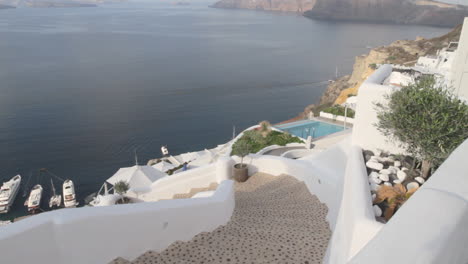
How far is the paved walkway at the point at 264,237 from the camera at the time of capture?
5.10 metres

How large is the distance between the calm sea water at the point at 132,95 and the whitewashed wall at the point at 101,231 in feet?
79.4

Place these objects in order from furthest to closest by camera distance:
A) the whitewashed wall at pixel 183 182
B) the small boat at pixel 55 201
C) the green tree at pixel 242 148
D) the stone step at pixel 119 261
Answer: the small boat at pixel 55 201
the whitewashed wall at pixel 183 182
the green tree at pixel 242 148
the stone step at pixel 119 261

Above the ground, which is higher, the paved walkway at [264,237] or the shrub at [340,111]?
the paved walkway at [264,237]

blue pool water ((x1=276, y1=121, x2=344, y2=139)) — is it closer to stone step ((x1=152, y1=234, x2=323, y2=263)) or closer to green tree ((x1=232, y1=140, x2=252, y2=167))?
green tree ((x1=232, y1=140, x2=252, y2=167))

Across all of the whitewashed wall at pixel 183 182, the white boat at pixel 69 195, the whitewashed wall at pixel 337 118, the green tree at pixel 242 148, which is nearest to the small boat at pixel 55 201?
the white boat at pixel 69 195

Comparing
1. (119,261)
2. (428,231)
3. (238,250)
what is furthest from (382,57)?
(428,231)

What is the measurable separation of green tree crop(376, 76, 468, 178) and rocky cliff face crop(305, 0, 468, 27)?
165m

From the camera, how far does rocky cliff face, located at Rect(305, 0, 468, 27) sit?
15109 centimetres

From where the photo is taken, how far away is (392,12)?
167625 millimetres

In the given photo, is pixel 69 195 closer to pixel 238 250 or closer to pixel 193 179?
pixel 193 179

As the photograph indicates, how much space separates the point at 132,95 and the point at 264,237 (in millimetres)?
44414

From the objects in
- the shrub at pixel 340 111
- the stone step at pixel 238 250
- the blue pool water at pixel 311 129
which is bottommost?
the blue pool water at pixel 311 129

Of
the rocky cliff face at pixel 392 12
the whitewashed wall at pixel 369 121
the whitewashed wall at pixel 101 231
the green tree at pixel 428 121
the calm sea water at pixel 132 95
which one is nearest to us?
the whitewashed wall at pixel 101 231

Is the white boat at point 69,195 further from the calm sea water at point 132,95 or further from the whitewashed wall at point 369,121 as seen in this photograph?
the whitewashed wall at point 369,121
